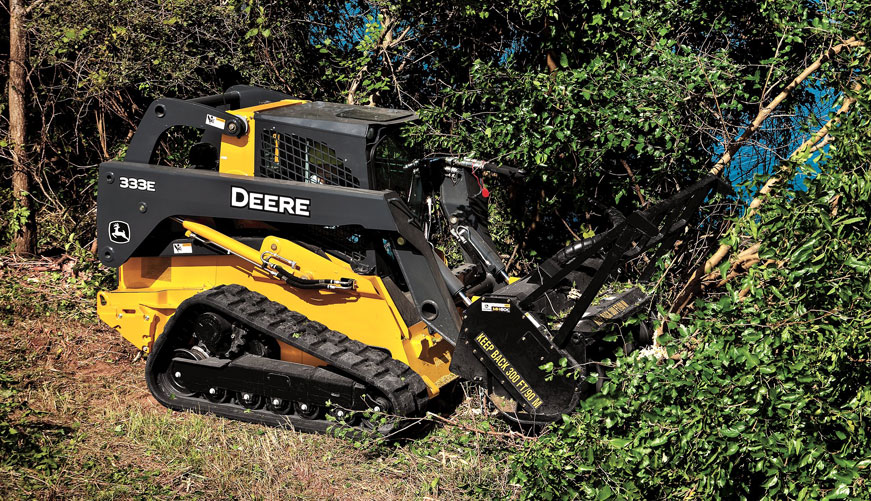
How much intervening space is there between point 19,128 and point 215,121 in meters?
4.28

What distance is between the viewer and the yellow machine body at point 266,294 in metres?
5.99

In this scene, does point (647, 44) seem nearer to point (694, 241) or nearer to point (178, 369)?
point (694, 241)

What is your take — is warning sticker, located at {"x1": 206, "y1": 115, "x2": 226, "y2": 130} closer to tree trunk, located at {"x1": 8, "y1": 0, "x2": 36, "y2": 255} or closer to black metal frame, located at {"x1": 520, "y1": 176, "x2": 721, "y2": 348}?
black metal frame, located at {"x1": 520, "y1": 176, "x2": 721, "y2": 348}

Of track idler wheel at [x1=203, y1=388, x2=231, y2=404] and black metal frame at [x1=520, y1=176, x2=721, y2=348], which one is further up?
black metal frame at [x1=520, y1=176, x2=721, y2=348]

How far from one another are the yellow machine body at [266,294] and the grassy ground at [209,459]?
1.77ft

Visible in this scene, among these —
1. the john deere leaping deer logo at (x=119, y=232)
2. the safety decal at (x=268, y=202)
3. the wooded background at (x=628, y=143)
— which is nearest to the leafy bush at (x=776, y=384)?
the wooded background at (x=628, y=143)

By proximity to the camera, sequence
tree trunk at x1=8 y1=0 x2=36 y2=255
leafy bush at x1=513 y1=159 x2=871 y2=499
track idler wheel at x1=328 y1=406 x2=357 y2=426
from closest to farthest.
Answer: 1. leafy bush at x1=513 y1=159 x2=871 y2=499
2. track idler wheel at x1=328 y1=406 x2=357 y2=426
3. tree trunk at x1=8 y1=0 x2=36 y2=255

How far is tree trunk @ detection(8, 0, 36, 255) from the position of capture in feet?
29.6

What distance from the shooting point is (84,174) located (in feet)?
31.7

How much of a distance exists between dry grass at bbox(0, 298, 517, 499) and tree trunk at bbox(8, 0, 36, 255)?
324 centimetres

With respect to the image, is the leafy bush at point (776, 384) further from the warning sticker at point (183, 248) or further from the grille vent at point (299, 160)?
the warning sticker at point (183, 248)

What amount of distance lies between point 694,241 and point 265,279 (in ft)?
11.8

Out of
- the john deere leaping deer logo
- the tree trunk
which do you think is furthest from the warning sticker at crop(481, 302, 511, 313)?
the tree trunk

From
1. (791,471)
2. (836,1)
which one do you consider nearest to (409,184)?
(836,1)
